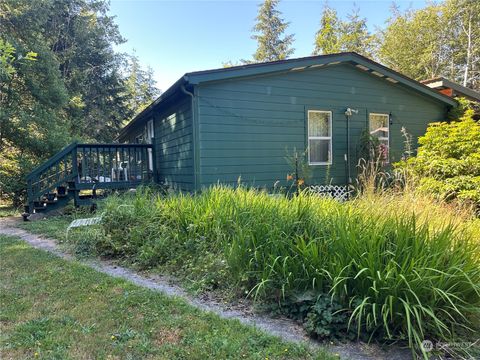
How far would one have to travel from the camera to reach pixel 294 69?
7.41 meters

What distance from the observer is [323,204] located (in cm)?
358

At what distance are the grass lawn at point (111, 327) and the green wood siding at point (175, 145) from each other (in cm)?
408

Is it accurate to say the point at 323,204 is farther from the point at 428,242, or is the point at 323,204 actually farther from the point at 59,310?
the point at 59,310

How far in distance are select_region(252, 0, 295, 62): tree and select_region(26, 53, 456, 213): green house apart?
1968cm

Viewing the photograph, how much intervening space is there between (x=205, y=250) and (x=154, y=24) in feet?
31.5

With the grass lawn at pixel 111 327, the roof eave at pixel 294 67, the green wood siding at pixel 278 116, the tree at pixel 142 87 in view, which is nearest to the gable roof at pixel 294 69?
the roof eave at pixel 294 67

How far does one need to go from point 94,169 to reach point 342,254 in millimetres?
7403

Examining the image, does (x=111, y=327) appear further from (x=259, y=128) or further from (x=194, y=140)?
(x=259, y=128)

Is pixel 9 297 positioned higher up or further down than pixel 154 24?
further down

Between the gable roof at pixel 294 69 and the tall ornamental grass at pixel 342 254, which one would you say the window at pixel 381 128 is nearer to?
the gable roof at pixel 294 69

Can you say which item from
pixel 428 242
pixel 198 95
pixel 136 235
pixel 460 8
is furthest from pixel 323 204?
pixel 460 8

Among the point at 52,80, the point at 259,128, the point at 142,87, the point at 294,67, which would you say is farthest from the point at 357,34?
the point at 52,80

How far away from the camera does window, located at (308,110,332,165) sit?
7.98 m

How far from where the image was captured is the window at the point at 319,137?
7.98m
